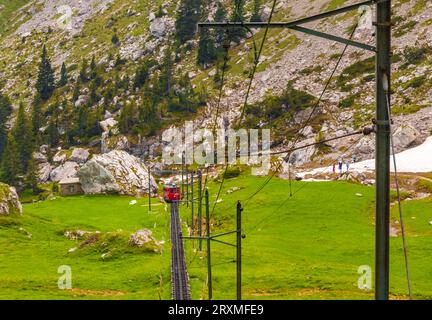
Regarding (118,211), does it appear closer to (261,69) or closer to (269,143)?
(269,143)

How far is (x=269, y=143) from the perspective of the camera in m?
147

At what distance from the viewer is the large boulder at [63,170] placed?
159750mm

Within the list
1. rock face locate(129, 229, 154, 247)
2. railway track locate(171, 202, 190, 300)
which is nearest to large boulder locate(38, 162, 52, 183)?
railway track locate(171, 202, 190, 300)

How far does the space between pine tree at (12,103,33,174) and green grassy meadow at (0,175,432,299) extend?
7450 centimetres

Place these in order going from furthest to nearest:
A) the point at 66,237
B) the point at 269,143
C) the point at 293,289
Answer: the point at 269,143, the point at 66,237, the point at 293,289

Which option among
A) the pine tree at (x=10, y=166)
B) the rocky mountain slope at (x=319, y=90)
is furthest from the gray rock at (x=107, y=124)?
the pine tree at (x=10, y=166)

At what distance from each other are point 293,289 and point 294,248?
61.4 feet

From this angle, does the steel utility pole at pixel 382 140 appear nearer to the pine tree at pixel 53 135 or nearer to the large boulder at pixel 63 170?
the large boulder at pixel 63 170

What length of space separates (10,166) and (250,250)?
377ft

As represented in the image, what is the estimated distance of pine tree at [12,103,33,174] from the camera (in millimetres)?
169875

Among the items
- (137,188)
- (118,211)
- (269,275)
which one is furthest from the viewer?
(137,188)

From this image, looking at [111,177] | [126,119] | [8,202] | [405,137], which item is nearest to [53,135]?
[126,119]
